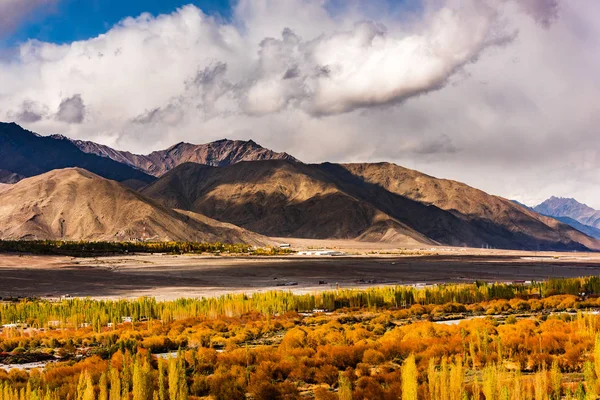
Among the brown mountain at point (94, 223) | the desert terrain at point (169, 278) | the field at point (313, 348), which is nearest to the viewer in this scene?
the field at point (313, 348)

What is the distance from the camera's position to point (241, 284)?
205 ft

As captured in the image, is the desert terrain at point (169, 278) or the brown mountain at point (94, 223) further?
the brown mountain at point (94, 223)

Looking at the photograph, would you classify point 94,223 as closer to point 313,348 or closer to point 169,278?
point 169,278

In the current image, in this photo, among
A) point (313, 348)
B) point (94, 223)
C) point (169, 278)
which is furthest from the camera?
point (94, 223)

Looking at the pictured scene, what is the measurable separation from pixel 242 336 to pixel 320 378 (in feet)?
29.0

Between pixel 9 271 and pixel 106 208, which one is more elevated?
pixel 106 208

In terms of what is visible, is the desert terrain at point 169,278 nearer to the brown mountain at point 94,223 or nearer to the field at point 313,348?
the field at point 313,348

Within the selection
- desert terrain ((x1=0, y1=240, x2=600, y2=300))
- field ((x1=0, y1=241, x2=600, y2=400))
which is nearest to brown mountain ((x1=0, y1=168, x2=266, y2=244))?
desert terrain ((x1=0, y1=240, x2=600, y2=300))

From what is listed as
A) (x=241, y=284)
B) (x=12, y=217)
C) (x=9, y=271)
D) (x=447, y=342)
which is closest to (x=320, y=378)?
(x=447, y=342)

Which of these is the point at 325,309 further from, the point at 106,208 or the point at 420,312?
the point at 106,208

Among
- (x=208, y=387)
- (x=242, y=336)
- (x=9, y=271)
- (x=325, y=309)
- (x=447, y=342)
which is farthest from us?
(x=9, y=271)

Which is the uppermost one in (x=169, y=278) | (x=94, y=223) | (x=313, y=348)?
(x=94, y=223)

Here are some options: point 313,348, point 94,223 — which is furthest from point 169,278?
point 94,223

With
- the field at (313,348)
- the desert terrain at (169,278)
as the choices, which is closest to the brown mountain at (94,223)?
the desert terrain at (169,278)
